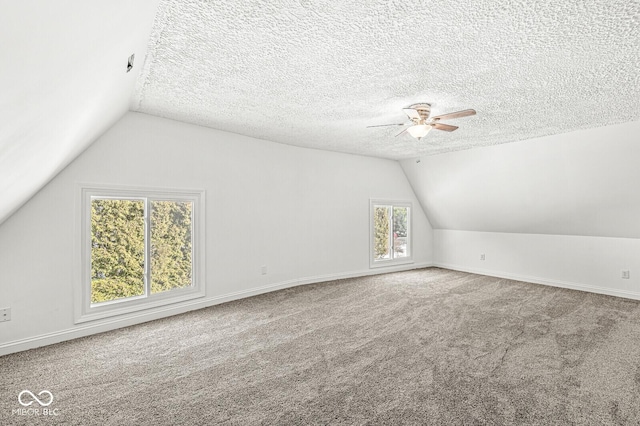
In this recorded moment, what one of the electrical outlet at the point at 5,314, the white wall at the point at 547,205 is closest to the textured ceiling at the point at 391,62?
the white wall at the point at 547,205

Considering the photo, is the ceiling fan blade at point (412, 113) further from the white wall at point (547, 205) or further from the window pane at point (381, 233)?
the window pane at point (381, 233)

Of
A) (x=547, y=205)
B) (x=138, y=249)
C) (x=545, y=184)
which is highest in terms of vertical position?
(x=545, y=184)

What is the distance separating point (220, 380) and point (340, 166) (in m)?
4.28

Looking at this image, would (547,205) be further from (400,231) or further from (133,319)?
(133,319)

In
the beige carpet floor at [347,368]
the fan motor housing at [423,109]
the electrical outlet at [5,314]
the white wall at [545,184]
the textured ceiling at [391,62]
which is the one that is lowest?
the beige carpet floor at [347,368]

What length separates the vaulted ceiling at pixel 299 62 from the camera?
3.97ft

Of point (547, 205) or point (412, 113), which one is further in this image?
point (547, 205)

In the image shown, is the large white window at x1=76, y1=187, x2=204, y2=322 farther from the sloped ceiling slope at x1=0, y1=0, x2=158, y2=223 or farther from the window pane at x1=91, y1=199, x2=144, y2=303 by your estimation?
the sloped ceiling slope at x1=0, y1=0, x2=158, y2=223

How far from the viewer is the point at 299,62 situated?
235 centimetres

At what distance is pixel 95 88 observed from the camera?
75.2 inches

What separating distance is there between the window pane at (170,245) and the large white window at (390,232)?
11.7 feet

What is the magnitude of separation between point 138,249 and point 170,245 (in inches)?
14.7

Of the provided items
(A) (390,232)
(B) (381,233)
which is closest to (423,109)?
(B) (381,233)

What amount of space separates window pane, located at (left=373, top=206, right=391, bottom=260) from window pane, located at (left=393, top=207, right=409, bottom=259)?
0.66 ft
